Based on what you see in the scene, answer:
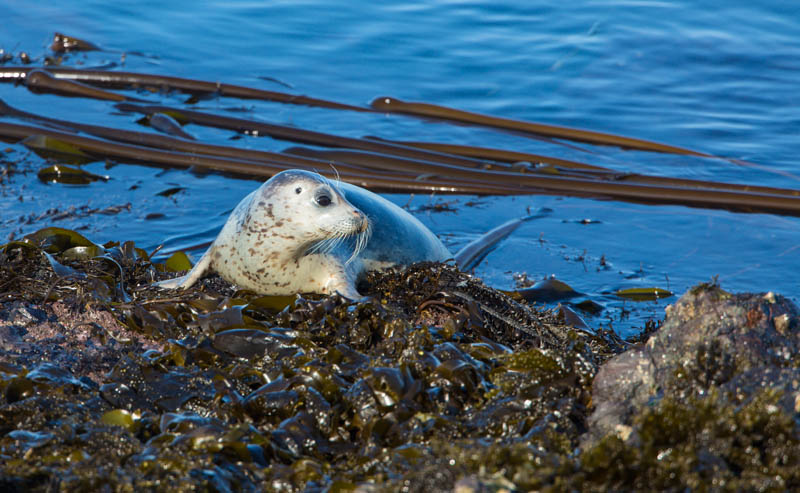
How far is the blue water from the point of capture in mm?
6723

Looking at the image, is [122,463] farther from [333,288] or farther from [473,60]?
[473,60]

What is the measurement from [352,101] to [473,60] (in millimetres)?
2552

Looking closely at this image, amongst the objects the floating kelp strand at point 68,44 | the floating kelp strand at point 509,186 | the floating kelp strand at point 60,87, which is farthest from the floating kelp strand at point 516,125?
the floating kelp strand at point 68,44

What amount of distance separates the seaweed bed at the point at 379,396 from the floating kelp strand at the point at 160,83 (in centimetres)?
596

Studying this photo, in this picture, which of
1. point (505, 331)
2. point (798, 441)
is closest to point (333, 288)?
point (505, 331)

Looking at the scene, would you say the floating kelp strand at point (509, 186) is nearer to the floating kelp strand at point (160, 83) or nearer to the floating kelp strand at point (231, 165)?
the floating kelp strand at point (231, 165)

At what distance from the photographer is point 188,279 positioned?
4586 millimetres

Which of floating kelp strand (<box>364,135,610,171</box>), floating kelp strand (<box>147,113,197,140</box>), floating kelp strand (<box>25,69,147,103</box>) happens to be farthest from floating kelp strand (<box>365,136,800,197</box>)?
floating kelp strand (<box>25,69,147,103</box>)

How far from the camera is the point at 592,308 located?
5.54 meters

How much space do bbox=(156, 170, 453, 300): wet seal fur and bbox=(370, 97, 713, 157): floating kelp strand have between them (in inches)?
185

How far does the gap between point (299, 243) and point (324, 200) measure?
290 mm

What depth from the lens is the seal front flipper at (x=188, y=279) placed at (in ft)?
14.8

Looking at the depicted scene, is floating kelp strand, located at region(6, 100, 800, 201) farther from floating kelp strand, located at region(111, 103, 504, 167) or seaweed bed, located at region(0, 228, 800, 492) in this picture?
seaweed bed, located at region(0, 228, 800, 492)

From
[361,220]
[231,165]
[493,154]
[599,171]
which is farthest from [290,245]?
A: [599,171]
